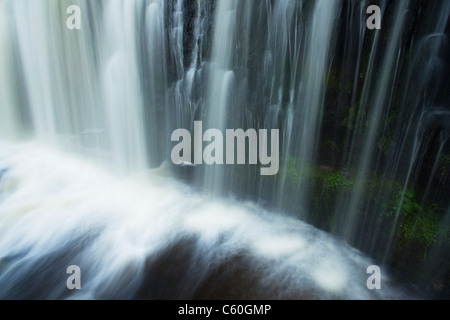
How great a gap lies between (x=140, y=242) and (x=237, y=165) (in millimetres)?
2857

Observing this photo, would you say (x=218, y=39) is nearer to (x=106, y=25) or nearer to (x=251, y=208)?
(x=106, y=25)

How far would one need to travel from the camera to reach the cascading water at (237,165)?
3926mm

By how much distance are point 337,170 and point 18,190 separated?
7.76m

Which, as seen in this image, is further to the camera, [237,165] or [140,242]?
[237,165]

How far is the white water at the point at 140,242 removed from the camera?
4.16m

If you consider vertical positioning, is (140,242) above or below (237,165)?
below

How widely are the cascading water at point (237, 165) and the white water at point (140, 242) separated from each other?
33 mm

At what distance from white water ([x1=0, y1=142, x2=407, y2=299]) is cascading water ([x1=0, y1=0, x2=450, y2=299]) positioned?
1.3 inches

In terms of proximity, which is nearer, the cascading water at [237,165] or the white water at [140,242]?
the cascading water at [237,165]

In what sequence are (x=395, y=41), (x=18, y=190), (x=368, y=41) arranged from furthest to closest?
(x=18, y=190) → (x=368, y=41) → (x=395, y=41)

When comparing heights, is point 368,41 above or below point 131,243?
above

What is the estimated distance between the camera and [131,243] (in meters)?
5.05

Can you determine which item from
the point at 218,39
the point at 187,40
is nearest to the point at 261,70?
the point at 218,39

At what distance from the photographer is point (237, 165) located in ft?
20.7
